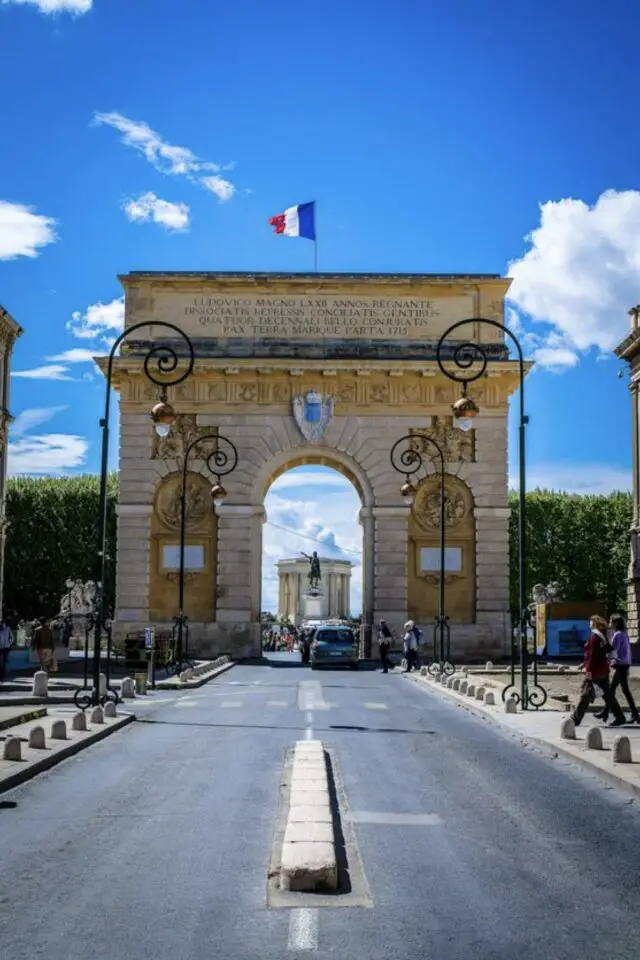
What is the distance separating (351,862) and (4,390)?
4964 cm

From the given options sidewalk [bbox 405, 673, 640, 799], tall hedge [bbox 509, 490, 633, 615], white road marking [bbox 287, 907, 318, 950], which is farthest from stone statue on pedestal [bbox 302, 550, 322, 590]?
white road marking [bbox 287, 907, 318, 950]

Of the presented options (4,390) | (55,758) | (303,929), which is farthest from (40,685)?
(4,390)

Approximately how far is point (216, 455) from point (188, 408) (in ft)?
8.33

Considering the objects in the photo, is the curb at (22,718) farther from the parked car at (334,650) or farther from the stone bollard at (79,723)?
the parked car at (334,650)

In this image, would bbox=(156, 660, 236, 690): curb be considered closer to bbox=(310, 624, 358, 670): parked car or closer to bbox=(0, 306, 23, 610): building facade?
bbox=(310, 624, 358, 670): parked car

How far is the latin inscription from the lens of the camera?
5381 centimetres

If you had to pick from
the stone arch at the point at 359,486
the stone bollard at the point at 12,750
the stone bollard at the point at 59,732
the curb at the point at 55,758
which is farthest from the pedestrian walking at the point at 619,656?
the stone arch at the point at 359,486

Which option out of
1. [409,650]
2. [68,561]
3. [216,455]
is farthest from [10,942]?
[68,561]

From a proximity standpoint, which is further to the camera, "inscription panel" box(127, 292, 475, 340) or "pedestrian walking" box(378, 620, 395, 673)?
"inscription panel" box(127, 292, 475, 340)

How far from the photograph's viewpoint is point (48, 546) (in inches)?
2771

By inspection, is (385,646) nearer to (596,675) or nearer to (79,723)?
(596,675)

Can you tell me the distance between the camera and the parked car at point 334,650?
47656 millimetres

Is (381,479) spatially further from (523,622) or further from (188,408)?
(523,622)

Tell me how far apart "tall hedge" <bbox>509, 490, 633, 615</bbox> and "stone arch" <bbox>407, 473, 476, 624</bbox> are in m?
18.7
